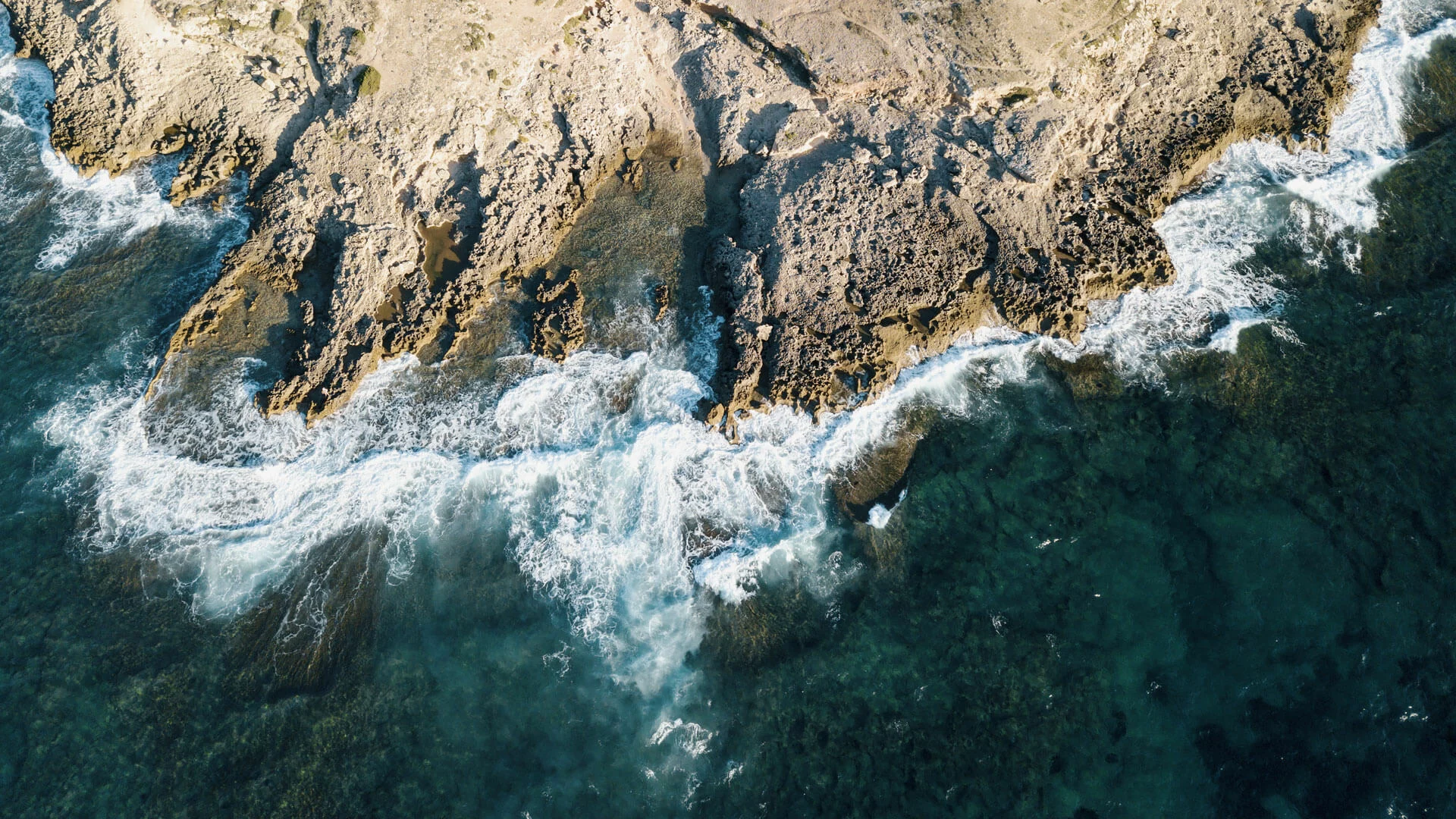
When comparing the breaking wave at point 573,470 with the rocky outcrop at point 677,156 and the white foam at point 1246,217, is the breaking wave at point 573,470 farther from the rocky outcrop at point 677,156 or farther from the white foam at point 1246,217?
the rocky outcrop at point 677,156

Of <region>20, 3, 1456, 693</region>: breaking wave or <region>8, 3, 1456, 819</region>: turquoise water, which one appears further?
<region>20, 3, 1456, 693</region>: breaking wave

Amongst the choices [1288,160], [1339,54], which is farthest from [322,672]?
[1339,54]

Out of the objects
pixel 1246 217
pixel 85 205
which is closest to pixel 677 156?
pixel 1246 217

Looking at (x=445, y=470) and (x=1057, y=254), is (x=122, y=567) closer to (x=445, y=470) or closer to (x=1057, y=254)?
(x=445, y=470)

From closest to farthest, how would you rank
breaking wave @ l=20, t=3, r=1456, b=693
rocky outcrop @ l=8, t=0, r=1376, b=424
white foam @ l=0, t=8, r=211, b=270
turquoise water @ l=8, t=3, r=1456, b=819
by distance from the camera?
turquoise water @ l=8, t=3, r=1456, b=819
breaking wave @ l=20, t=3, r=1456, b=693
rocky outcrop @ l=8, t=0, r=1376, b=424
white foam @ l=0, t=8, r=211, b=270

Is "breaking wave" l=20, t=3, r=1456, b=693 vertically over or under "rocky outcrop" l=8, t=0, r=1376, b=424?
under

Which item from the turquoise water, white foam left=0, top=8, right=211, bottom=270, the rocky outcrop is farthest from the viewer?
white foam left=0, top=8, right=211, bottom=270

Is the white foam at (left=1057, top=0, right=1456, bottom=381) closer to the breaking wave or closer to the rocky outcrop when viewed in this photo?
the breaking wave

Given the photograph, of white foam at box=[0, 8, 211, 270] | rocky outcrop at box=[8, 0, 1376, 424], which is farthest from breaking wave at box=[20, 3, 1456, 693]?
white foam at box=[0, 8, 211, 270]
